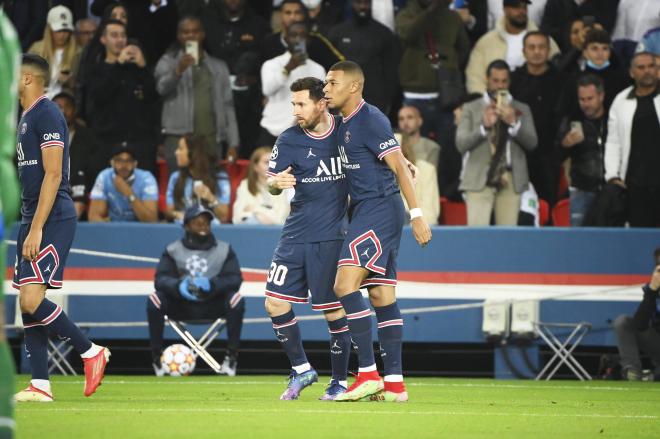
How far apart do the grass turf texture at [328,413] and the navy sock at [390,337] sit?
1.05 ft

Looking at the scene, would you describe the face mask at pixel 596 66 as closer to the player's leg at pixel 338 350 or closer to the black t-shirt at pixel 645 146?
the black t-shirt at pixel 645 146

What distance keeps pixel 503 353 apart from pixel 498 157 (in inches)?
87.8

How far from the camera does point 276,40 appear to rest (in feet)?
54.9

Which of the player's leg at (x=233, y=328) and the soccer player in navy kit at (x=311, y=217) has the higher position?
the soccer player in navy kit at (x=311, y=217)

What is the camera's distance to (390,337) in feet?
31.7

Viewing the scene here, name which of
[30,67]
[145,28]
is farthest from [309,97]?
[145,28]

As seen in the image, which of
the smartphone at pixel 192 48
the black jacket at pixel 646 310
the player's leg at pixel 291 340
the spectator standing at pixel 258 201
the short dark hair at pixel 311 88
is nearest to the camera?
the short dark hair at pixel 311 88

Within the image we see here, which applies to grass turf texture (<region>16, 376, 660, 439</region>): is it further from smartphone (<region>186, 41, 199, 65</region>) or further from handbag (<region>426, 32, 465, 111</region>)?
smartphone (<region>186, 41, 199, 65</region>)

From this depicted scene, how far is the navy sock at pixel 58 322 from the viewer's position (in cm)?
967

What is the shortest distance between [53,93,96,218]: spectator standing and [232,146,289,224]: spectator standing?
6.27 ft

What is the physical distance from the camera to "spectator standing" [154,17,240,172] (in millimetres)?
16297

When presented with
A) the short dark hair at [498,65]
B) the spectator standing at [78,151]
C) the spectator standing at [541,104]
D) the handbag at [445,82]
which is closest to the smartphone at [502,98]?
the short dark hair at [498,65]

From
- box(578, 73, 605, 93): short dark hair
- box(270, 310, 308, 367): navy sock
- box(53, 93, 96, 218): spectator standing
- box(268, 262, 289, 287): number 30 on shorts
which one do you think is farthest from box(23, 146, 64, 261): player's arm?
box(578, 73, 605, 93): short dark hair

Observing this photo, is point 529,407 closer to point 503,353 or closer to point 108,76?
point 503,353
